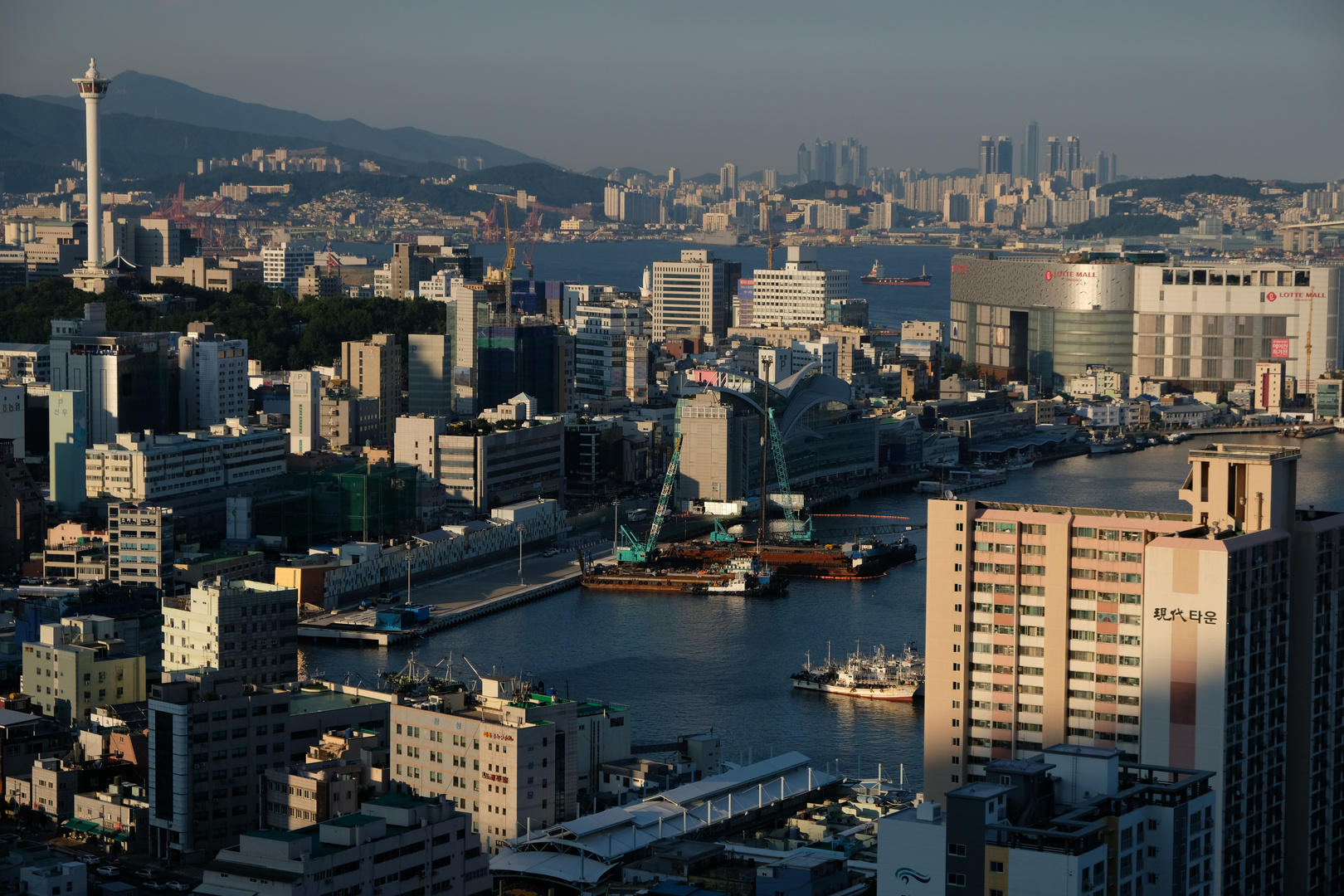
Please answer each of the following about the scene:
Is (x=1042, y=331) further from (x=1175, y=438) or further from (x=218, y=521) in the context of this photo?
(x=218, y=521)

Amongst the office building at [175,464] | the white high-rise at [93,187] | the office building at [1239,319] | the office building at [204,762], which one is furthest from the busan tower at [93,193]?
the office building at [204,762]

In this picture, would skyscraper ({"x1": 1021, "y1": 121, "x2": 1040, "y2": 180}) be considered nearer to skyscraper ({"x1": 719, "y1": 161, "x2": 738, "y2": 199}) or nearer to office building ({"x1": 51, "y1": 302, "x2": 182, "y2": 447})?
skyscraper ({"x1": 719, "y1": 161, "x2": 738, "y2": 199})

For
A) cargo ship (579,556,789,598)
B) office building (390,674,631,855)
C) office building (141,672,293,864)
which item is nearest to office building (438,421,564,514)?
cargo ship (579,556,789,598)

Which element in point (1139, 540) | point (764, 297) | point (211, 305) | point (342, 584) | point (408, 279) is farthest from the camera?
point (408, 279)

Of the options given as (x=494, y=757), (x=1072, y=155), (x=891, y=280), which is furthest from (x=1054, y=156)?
(x=494, y=757)

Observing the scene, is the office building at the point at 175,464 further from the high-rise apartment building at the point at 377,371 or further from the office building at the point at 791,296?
the office building at the point at 791,296

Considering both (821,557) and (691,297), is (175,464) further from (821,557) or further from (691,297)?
(691,297)

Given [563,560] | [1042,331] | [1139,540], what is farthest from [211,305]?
[1139,540]
